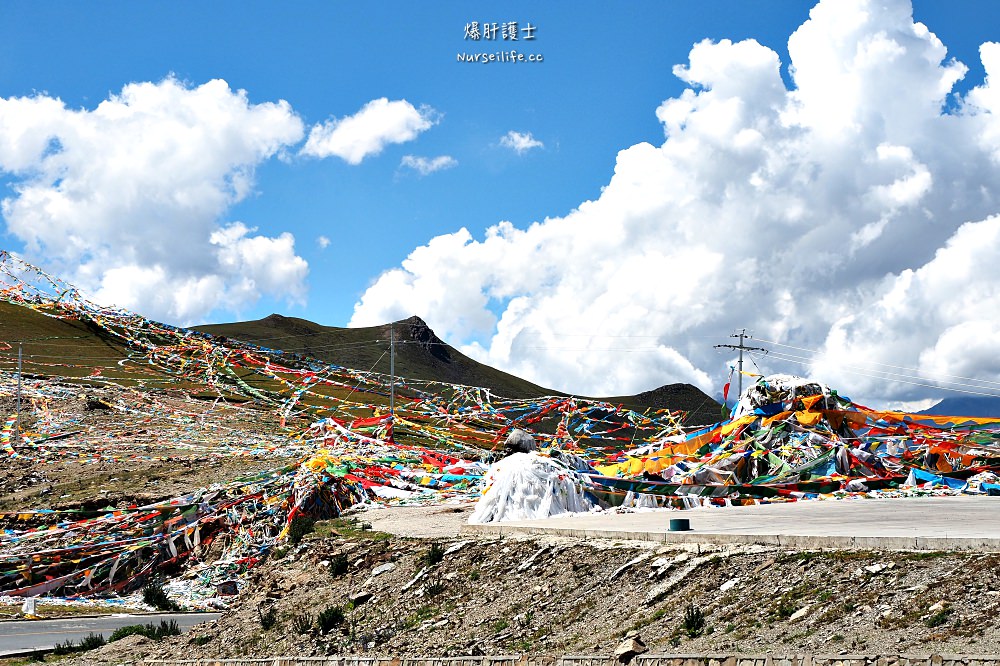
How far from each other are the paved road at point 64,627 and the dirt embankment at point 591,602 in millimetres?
3096

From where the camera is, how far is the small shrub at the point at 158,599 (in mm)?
24797

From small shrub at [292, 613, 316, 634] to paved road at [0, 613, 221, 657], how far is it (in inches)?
234

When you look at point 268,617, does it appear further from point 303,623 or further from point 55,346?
point 55,346

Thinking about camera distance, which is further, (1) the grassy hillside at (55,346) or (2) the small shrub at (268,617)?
(1) the grassy hillside at (55,346)

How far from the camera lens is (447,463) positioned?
38.9m

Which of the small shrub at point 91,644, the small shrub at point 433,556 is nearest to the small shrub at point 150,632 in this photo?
the small shrub at point 91,644

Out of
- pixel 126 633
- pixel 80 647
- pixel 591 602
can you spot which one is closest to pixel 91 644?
pixel 80 647

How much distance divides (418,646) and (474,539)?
5.20 meters

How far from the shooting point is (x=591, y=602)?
43.7 ft

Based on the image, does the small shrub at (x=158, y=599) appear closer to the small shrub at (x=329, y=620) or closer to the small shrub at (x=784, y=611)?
the small shrub at (x=329, y=620)

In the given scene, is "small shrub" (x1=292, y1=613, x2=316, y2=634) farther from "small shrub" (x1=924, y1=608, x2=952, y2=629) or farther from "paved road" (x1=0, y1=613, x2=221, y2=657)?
"small shrub" (x1=924, y1=608, x2=952, y2=629)

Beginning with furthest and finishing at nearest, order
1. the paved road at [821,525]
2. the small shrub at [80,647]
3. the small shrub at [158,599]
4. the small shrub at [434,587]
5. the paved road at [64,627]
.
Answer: the small shrub at [158,599] < the paved road at [64,627] < the small shrub at [80,647] < the small shrub at [434,587] < the paved road at [821,525]

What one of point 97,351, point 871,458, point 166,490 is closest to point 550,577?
point 871,458

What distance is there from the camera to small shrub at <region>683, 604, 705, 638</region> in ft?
35.6
